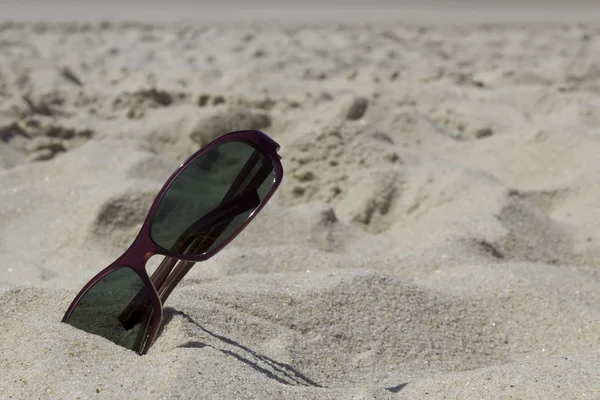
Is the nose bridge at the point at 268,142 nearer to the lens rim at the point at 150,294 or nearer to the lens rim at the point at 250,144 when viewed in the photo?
the lens rim at the point at 250,144

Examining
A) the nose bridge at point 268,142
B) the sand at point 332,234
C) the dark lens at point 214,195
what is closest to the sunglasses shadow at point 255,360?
the sand at point 332,234

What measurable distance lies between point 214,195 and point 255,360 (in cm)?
34

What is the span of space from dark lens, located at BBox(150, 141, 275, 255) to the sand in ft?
0.67

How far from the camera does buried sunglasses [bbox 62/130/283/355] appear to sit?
1398 millimetres

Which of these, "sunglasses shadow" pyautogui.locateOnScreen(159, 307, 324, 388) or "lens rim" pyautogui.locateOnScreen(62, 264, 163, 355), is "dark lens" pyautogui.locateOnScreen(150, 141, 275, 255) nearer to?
"lens rim" pyautogui.locateOnScreen(62, 264, 163, 355)

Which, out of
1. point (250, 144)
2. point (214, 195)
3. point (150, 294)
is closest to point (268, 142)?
point (250, 144)

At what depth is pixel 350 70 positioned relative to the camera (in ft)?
20.4

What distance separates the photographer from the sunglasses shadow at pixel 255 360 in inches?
55.9

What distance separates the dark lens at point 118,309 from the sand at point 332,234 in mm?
38

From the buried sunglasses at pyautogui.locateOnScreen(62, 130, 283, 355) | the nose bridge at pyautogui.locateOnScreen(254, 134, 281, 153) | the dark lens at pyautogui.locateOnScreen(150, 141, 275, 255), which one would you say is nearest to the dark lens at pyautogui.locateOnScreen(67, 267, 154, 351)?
the buried sunglasses at pyautogui.locateOnScreen(62, 130, 283, 355)

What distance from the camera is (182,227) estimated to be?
4.61 feet

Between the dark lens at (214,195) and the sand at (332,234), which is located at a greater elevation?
the dark lens at (214,195)

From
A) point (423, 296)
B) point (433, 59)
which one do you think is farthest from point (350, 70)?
point (423, 296)

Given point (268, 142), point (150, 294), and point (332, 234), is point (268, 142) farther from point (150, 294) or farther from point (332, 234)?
point (332, 234)
